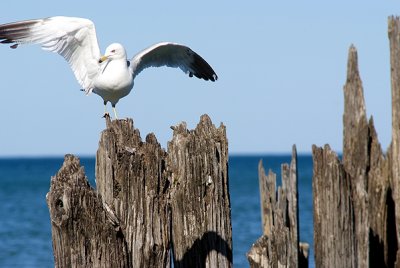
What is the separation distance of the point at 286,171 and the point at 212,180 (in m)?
3.23

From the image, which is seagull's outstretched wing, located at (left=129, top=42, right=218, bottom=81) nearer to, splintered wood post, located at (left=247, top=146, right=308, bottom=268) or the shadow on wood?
splintered wood post, located at (left=247, top=146, right=308, bottom=268)

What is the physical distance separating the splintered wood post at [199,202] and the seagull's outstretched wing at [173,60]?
5042mm

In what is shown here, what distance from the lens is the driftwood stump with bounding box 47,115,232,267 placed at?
6.59 meters

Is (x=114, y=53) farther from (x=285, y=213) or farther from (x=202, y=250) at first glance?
(x=202, y=250)

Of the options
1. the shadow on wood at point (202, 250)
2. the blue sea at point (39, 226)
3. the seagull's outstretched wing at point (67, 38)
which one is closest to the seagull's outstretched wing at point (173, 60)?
the seagull's outstretched wing at point (67, 38)

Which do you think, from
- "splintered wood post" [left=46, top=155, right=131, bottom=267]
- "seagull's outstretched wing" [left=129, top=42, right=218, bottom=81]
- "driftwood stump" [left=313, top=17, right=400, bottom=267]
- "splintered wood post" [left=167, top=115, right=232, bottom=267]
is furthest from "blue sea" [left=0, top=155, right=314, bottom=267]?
"splintered wood post" [left=46, top=155, right=131, bottom=267]

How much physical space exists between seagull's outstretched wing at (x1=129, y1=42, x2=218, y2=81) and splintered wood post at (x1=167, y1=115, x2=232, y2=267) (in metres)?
5.04

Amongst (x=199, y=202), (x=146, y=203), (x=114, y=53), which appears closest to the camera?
(x=146, y=203)

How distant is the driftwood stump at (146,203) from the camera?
659cm

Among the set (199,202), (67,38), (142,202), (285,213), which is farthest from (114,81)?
(142,202)

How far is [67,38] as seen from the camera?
12.2 metres

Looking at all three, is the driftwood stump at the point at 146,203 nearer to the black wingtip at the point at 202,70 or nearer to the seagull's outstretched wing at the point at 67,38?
the seagull's outstretched wing at the point at 67,38

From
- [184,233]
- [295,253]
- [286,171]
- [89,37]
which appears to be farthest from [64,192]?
[89,37]

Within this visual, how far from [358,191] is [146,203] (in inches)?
134
